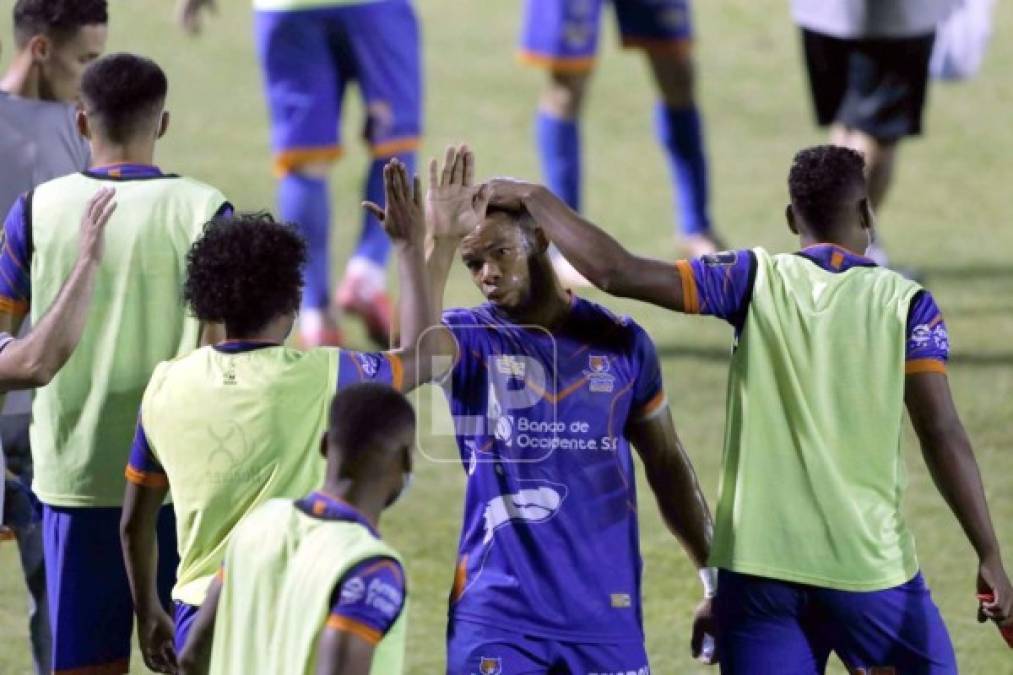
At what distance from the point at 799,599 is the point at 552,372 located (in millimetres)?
706

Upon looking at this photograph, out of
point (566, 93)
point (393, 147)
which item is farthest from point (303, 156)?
point (566, 93)

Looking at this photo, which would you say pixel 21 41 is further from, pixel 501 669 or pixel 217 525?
pixel 501 669

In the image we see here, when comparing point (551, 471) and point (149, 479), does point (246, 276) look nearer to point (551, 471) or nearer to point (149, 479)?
point (149, 479)

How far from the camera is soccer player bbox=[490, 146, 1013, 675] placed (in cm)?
456

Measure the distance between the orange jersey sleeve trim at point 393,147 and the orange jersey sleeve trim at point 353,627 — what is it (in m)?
5.69

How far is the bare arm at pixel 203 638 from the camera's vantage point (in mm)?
3941

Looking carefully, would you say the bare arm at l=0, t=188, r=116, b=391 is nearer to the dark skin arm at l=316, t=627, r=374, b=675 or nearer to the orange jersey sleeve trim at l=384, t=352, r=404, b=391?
the orange jersey sleeve trim at l=384, t=352, r=404, b=391

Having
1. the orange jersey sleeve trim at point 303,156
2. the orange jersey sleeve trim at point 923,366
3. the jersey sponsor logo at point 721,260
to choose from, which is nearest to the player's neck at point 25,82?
the jersey sponsor logo at point 721,260

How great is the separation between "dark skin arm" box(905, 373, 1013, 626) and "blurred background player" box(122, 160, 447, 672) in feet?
3.36

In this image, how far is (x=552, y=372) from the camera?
4652mm

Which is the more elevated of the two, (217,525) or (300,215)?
(300,215)

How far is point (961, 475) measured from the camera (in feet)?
15.2

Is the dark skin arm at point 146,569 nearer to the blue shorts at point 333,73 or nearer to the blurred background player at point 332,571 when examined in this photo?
the blurred background player at point 332,571

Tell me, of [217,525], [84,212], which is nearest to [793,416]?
[217,525]
